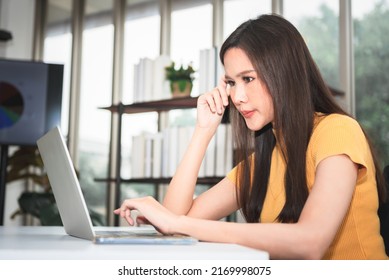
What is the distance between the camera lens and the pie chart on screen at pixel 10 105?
8.09ft

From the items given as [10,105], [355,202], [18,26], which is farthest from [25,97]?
[18,26]

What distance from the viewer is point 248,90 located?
1.40 meters

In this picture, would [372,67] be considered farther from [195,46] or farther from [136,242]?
[136,242]

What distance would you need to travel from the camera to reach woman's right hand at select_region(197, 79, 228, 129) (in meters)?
1.63

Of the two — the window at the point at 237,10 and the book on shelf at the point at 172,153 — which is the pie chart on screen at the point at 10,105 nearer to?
the book on shelf at the point at 172,153

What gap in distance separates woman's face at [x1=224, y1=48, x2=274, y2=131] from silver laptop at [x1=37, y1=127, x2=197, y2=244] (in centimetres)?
48

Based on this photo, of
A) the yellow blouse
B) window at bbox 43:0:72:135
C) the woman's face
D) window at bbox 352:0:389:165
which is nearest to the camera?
the yellow blouse

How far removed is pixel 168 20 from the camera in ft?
15.6

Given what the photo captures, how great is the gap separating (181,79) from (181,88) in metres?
0.06

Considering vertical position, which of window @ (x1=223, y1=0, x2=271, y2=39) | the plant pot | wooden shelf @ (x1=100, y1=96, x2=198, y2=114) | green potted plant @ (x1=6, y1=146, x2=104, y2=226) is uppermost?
window @ (x1=223, y1=0, x2=271, y2=39)

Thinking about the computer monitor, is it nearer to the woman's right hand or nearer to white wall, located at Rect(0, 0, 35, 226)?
the woman's right hand

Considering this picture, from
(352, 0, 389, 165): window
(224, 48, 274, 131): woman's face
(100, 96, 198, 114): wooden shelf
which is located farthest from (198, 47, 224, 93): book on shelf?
(224, 48, 274, 131): woman's face

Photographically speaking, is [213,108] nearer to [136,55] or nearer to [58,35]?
[136,55]

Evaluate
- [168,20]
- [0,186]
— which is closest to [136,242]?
[0,186]
